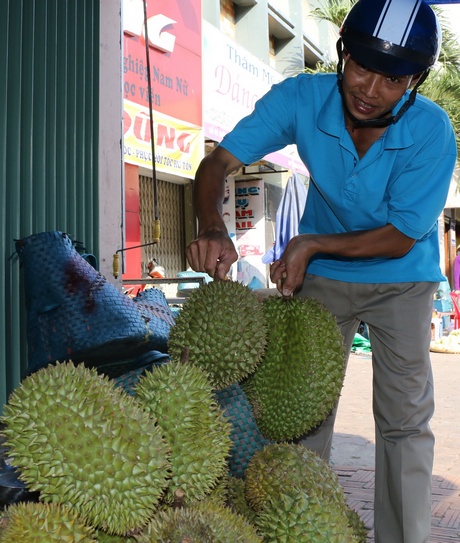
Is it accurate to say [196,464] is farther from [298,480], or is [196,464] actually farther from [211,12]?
[211,12]

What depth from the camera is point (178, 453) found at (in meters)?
1.19

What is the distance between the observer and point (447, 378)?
7.73 metres

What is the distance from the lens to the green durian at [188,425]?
1.18 m

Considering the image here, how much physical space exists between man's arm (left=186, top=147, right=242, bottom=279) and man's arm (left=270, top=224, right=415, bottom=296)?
0.13 m

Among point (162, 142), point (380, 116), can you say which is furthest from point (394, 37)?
point (162, 142)

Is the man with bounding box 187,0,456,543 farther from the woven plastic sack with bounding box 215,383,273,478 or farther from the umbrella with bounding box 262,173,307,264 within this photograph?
the umbrella with bounding box 262,173,307,264

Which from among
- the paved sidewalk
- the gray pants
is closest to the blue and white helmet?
the gray pants

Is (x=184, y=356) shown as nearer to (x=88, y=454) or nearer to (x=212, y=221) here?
(x=88, y=454)

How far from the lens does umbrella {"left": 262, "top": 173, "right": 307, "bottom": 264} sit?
8.87m

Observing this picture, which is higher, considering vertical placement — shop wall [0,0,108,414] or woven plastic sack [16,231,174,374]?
shop wall [0,0,108,414]

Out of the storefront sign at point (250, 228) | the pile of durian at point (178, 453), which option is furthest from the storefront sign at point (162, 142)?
the pile of durian at point (178, 453)

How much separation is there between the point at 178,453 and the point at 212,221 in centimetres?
74

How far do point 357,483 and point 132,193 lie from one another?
5.68m

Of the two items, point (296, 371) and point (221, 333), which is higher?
point (221, 333)
